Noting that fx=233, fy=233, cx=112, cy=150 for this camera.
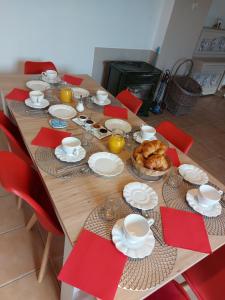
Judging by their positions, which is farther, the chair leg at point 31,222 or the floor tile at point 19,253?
the chair leg at point 31,222

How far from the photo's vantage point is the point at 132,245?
2.42 ft

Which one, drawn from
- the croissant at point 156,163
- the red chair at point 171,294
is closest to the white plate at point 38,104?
the croissant at point 156,163

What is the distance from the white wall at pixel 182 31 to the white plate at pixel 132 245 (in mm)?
2652

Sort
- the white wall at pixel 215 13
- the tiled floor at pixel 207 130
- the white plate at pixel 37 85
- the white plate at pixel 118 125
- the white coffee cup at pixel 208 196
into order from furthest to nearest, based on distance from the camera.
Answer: the white wall at pixel 215 13
the tiled floor at pixel 207 130
the white plate at pixel 37 85
the white plate at pixel 118 125
the white coffee cup at pixel 208 196

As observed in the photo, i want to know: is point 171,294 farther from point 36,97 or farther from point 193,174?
point 36,97

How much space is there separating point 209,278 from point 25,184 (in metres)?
0.91

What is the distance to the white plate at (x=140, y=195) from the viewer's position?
0.91m

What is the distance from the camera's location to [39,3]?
7.07ft

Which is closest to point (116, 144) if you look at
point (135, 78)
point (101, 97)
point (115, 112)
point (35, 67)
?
point (115, 112)

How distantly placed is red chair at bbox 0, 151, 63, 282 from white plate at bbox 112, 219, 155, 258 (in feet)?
1.03

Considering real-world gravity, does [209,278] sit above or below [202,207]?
below

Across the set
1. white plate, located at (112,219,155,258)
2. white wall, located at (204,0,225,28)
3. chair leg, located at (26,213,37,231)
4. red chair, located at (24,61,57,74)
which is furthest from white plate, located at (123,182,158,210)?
white wall, located at (204,0,225,28)

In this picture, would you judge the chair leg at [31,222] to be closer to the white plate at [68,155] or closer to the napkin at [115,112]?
the white plate at [68,155]

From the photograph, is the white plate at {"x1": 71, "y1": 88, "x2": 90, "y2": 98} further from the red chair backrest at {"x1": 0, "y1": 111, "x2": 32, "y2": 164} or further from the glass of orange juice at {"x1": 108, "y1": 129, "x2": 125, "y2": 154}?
the glass of orange juice at {"x1": 108, "y1": 129, "x2": 125, "y2": 154}
